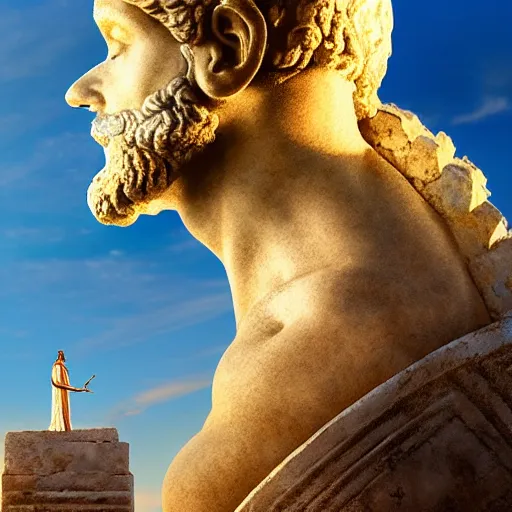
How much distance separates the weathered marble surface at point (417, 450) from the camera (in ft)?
7.40

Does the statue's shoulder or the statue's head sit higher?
the statue's head

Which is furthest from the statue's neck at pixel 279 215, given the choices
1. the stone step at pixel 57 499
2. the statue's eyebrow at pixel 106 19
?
the stone step at pixel 57 499

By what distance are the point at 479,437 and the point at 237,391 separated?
65 cm

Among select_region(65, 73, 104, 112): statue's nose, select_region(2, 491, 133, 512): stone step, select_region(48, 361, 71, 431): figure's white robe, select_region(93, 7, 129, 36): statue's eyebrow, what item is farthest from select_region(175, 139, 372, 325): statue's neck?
select_region(48, 361, 71, 431): figure's white robe

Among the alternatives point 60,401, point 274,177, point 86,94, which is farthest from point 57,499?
point 274,177

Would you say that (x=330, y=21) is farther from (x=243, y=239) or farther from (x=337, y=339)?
(x=337, y=339)

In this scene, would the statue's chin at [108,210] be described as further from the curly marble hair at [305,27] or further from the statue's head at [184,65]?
the curly marble hair at [305,27]

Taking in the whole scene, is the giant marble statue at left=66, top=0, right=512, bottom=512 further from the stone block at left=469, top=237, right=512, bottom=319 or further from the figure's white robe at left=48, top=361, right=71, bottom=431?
the figure's white robe at left=48, top=361, right=71, bottom=431

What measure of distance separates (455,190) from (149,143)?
923 mm

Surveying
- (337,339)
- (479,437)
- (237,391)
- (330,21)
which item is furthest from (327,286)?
(330,21)

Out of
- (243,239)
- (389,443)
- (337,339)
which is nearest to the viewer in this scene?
(389,443)

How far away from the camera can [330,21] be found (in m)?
2.94

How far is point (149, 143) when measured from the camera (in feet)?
9.70

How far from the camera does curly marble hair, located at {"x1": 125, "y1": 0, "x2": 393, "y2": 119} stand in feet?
9.47
